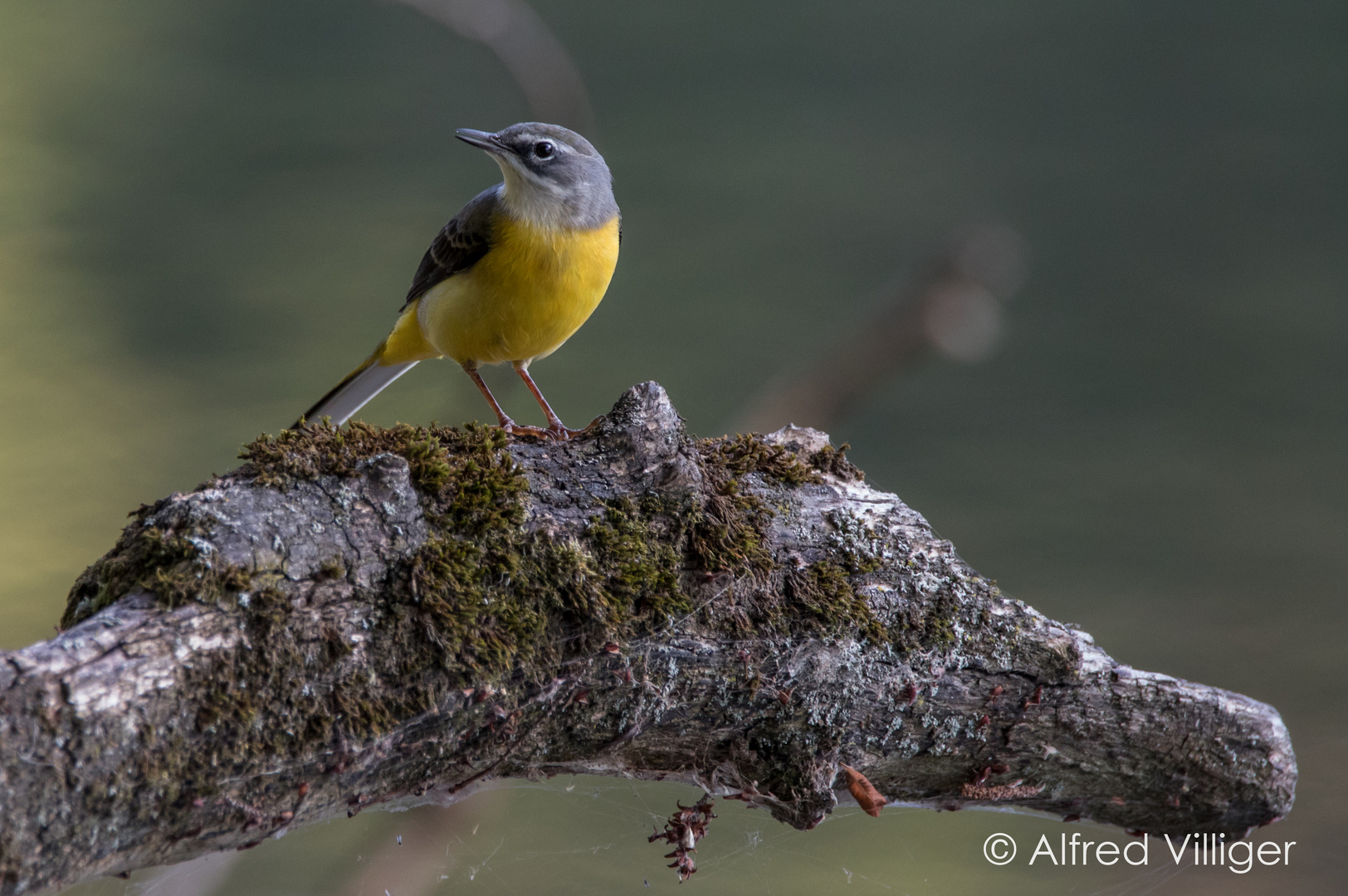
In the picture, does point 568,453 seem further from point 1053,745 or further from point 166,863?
point 1053,745

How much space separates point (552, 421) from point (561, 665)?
1160mm

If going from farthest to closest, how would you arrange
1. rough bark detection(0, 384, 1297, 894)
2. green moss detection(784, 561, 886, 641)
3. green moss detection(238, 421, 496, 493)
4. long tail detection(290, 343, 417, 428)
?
long tail detection(290, 343, 417, 428) < green moss detection(784, 561, 886, 641) < green moss detection(238, 421, 496, 493) < rough bark detection(0, 384, 1297, 894)

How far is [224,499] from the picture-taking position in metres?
1.98

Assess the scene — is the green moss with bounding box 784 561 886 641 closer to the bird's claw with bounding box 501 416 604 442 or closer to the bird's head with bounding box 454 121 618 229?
the bird's claw with bounding box 501 416 604 442

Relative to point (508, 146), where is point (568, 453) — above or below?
below

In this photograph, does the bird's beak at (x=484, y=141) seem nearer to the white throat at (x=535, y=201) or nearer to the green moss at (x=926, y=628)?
the white throat at (x=535, y=201)

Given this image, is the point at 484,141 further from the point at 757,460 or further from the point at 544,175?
the point at 757,460

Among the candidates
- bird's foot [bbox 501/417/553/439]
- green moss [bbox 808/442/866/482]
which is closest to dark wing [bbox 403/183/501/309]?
bird's foot [bbox 501/417/553/439]

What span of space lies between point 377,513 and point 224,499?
0.28 metres

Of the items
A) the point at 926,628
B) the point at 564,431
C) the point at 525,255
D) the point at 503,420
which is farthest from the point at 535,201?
the point at 926,628

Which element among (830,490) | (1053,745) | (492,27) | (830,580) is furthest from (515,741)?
(492,27)

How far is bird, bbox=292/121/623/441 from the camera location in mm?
3205

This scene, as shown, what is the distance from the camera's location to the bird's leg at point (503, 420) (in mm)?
2709

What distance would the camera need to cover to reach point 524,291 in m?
3.19
